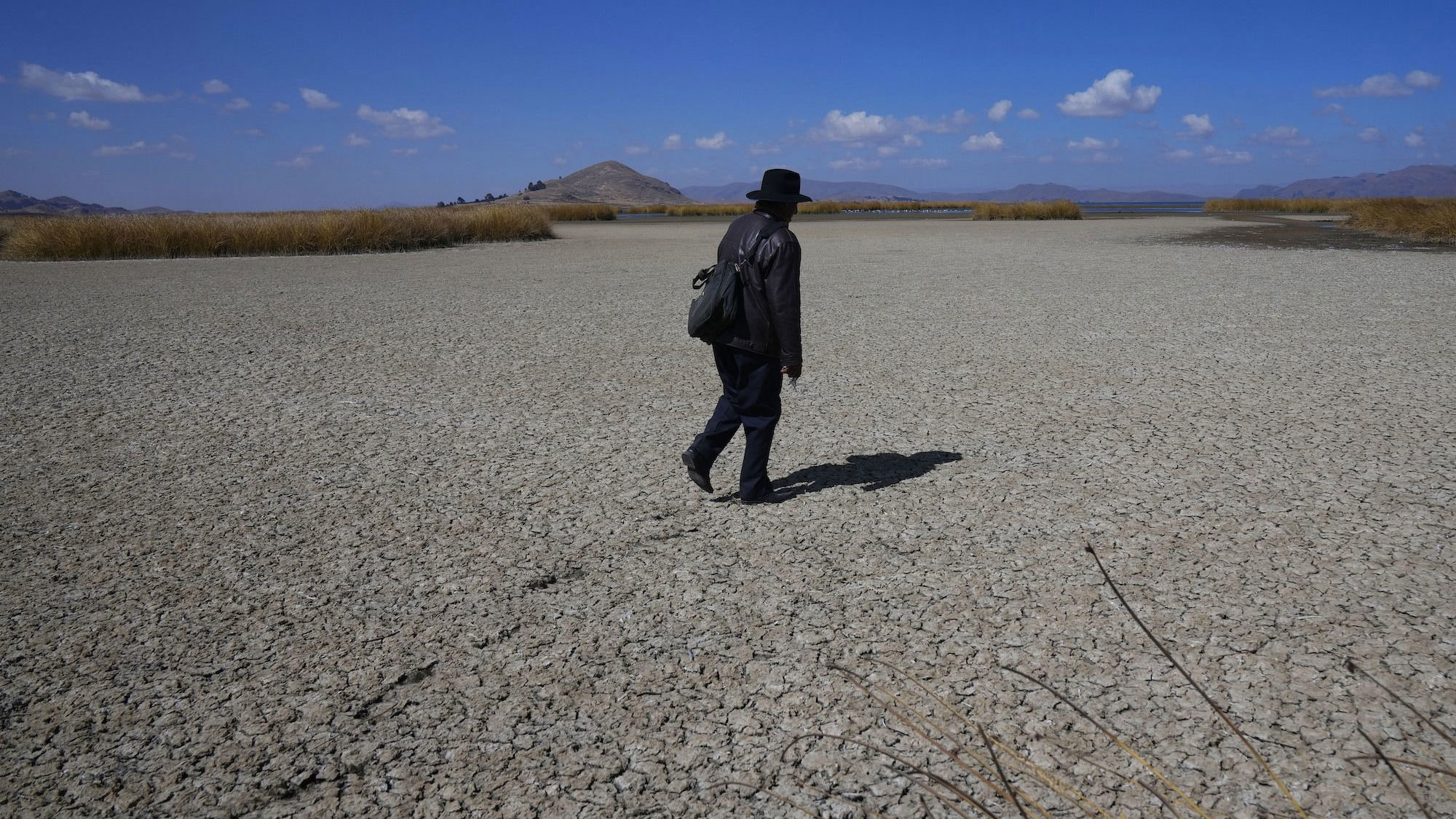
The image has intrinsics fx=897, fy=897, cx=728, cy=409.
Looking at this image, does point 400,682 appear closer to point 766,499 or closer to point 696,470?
point 696,470

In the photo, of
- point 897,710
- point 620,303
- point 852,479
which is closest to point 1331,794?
point 897,710

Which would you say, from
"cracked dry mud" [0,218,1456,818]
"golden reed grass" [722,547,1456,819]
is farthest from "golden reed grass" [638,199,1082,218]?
"golden reed grass" [722,547,1456,819]

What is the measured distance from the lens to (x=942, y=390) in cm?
661

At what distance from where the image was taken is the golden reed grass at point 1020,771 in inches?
86.4

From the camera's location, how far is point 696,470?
4383 mm

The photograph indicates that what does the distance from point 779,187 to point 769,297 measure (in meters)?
0.52

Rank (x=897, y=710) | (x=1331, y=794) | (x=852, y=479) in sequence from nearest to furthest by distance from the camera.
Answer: (x=1331, y=794) < (x=897, y=710) < (x=852, y=479)

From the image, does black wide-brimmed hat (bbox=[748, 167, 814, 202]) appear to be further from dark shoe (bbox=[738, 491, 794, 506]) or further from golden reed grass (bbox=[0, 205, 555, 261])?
golden reed grass (bbox=[0, 205, 555, 261])

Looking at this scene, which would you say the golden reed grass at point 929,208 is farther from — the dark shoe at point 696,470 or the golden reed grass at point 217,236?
the dark shoe at point 696,470

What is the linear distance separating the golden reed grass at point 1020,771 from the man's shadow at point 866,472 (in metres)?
2.05

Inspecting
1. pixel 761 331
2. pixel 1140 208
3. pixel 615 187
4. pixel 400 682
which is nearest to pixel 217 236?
pixel 761 331

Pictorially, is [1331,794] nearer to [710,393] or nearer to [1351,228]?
[710,393]

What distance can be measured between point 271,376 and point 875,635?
19.8ft

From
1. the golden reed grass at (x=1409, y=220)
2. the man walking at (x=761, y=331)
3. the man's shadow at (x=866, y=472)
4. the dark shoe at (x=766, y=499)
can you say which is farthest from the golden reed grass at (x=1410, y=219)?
the man walking at (x=761, y=331)
